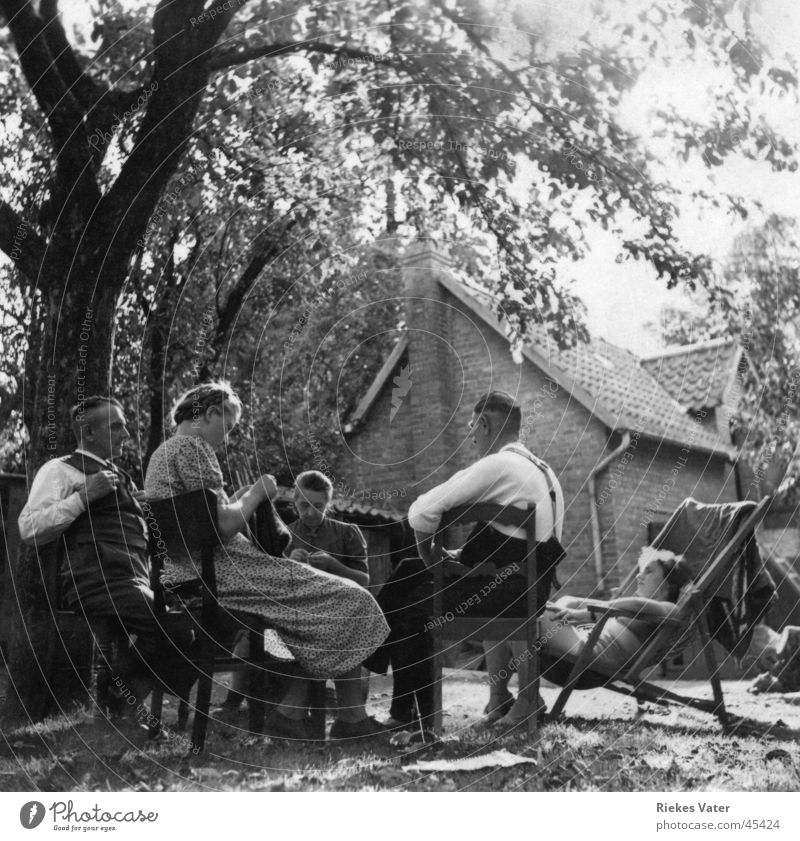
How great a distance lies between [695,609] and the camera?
3.86 meters

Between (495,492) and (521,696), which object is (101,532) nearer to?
(495,492)

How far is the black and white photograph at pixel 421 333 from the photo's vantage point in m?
3.78

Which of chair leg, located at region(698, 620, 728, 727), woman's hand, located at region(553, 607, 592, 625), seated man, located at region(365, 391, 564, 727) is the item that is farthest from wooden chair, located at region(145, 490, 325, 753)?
chair leg, located at region(698, 620, 728, 727)

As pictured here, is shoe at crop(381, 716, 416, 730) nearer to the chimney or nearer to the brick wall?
the chimney

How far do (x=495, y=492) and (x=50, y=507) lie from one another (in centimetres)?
180

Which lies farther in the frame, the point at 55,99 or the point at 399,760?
the point at 55,99

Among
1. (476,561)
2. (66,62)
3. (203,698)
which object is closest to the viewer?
(203,698)

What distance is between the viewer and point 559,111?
3979mm

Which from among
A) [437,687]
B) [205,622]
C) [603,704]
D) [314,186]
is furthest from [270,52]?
[603,704]

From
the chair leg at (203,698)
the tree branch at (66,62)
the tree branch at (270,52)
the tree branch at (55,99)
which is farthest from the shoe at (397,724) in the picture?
the tree branch at (66,62)

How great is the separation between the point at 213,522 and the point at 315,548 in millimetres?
761

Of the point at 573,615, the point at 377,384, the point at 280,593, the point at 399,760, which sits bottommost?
the point at 399,760

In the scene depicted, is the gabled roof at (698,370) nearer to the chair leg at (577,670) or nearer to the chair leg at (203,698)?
the chair leg at (577,670)

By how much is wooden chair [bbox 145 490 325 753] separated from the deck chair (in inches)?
44.1
